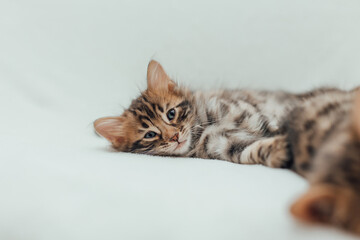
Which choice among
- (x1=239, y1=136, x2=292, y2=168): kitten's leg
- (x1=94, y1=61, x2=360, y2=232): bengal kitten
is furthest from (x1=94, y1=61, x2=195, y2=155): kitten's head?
(x1=239, y1=136, x2=292, y2=168): kitten's leg

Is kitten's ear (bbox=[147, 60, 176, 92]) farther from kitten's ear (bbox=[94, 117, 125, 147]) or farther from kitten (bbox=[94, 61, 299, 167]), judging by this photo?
kitten's ear (bbox=[94, 117, 125, 147])

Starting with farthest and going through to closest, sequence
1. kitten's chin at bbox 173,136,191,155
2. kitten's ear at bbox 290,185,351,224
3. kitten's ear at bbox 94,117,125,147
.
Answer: kitten's ear at bbox 94,117,125,147 → kitten's chin at bbox 173,136,191,155 → kitten's ear at bbox 290,185,351,224

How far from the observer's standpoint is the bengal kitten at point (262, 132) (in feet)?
2.90

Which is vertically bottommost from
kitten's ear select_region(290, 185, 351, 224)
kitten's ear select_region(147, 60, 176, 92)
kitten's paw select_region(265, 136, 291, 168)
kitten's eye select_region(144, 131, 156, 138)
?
kitten's ear select_region(290, 185, 351, 224)

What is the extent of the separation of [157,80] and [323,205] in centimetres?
124

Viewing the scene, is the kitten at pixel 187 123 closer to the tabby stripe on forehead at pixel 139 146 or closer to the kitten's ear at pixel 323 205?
the tabby stripe on forehead at pixel 139 146

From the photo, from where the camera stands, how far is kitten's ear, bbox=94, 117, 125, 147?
187 centimetres

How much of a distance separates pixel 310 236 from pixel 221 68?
169 centimetres

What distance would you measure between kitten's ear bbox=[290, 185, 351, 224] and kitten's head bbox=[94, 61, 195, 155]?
2.92 feet

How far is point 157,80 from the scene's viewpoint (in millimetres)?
1936

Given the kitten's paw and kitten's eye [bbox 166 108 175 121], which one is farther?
kitten's eye [bbox 166 108 175 121]

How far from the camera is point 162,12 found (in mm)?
2408

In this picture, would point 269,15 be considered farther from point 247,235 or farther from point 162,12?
point 247,235

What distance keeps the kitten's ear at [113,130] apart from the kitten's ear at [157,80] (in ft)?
0.80
